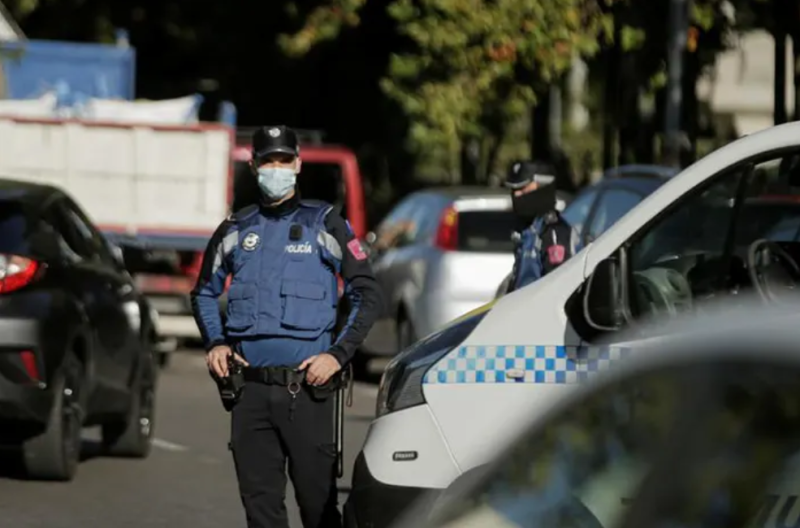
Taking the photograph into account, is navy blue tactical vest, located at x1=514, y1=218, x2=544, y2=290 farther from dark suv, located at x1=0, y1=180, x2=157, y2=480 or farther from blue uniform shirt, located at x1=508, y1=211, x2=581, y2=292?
dark suv, located at x1=0, y1=180, x2=157, y2=480

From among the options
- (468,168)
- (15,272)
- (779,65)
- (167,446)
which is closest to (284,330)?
(15,272)

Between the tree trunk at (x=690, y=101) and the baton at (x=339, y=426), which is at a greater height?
the baton at (x=339, y=426)

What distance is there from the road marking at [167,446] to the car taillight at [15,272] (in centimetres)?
265

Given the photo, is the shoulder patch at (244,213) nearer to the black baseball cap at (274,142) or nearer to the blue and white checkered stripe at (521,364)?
the black baseball cap at (274,142)

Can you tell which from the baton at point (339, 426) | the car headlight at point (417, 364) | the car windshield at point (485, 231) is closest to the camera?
the car headlight at point (417, 364)

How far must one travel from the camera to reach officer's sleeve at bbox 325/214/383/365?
804cm

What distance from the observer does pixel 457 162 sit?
1857 inches

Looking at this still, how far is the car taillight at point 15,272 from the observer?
11.6 metres

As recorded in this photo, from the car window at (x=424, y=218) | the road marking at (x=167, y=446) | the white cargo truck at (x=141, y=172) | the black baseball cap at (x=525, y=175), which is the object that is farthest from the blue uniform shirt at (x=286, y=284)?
the white cargo truck at (x=141, y=172)

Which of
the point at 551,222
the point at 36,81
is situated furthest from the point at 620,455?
the point at 36,81

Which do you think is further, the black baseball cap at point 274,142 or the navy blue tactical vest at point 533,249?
the navy blue tactical vest at point 533,249

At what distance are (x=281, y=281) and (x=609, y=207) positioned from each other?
5.65m

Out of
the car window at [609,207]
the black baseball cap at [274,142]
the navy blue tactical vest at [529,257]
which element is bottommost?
the car window at [609,207]

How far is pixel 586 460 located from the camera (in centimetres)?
373
